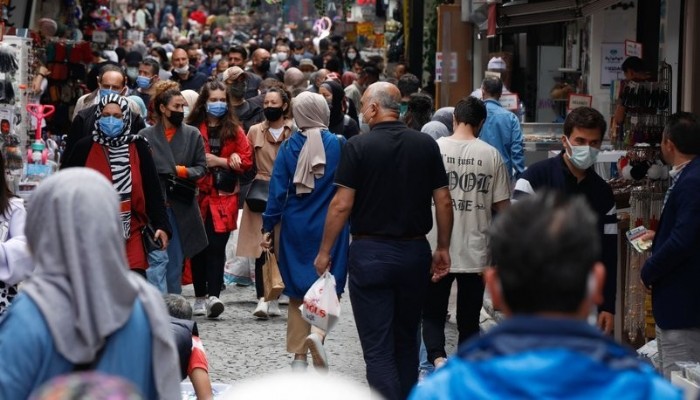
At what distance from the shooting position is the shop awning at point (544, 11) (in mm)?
11320

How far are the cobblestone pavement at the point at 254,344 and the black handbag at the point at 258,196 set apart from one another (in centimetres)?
93

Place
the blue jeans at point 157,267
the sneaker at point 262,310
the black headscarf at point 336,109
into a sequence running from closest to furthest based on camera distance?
the blue jeans at point 157,267, the sneaker at point 262,310, the black headscarf at point 336,109

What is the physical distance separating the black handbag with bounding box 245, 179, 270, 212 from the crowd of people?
1.1 inches

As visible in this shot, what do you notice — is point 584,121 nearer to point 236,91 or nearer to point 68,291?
point 68,291

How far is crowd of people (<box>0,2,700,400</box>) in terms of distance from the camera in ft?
8.87

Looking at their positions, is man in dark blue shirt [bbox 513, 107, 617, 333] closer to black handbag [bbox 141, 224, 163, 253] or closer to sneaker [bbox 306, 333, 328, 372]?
sneaker [bbox 306, 333, 328, 372]

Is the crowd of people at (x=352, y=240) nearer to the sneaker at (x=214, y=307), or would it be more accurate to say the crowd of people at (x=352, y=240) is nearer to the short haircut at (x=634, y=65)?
the sneaker at (x=214, y=307)

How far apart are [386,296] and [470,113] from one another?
1939mm

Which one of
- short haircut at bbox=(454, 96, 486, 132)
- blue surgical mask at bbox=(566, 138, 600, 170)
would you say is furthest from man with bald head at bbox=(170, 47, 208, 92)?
blue surgical mask at bbox=(566, 138, 600, 170)

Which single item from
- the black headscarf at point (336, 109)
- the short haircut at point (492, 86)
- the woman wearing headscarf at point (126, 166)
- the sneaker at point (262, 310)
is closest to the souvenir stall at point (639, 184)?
the short haircut at point (492, 86)

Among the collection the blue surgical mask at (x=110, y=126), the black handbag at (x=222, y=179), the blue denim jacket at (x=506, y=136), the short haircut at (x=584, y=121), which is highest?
the short haircut at (x=584, y=121)

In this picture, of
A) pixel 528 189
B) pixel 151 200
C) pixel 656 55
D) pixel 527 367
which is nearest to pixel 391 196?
pixel 528 189

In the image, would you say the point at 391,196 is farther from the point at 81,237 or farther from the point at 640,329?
the point at 81,237

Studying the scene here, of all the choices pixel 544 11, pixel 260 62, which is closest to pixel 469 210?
pixel 544 11
